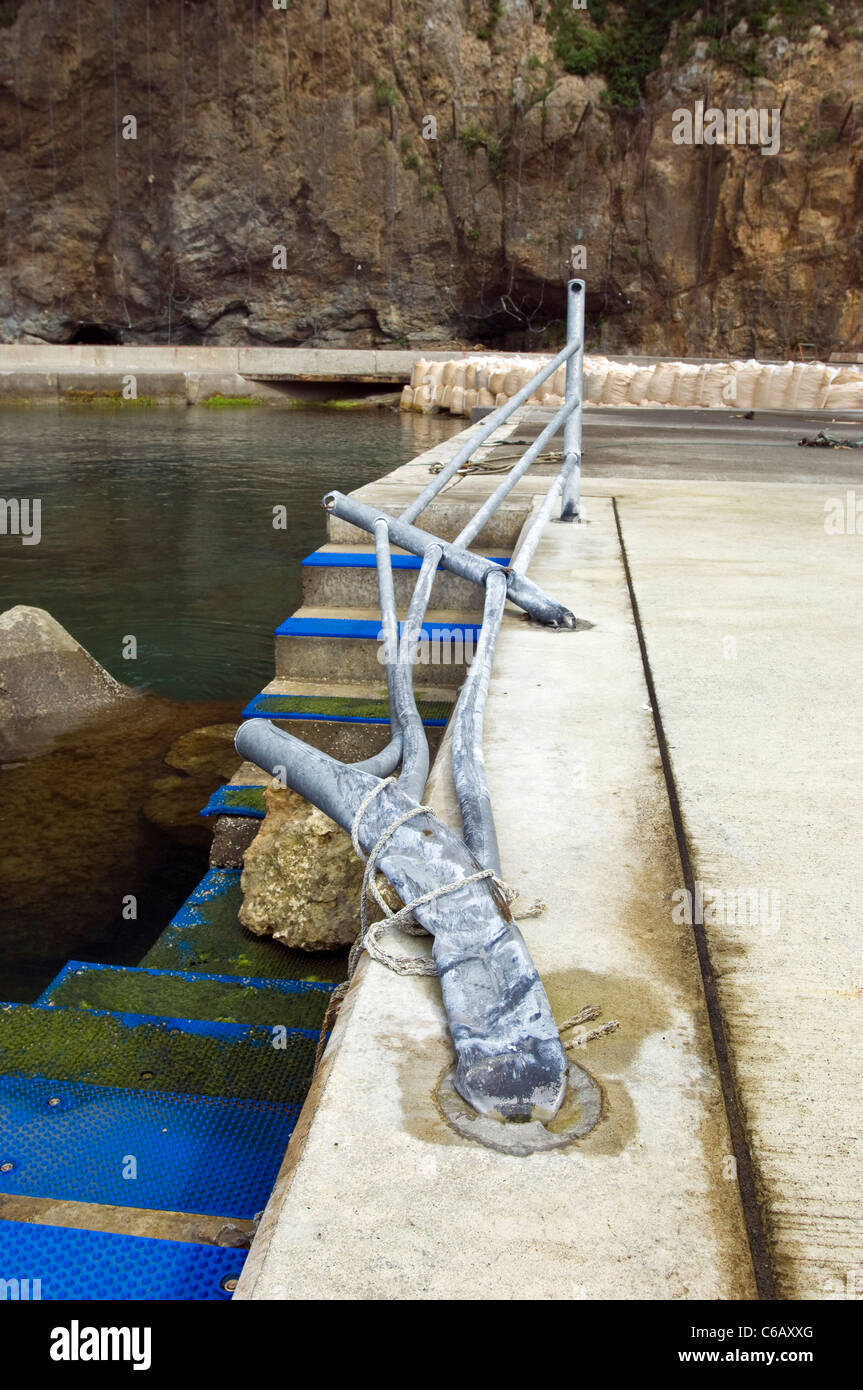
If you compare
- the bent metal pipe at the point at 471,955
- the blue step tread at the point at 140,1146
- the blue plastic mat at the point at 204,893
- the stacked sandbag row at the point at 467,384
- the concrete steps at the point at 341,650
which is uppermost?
the stacked sandbag row at the point at 467,384

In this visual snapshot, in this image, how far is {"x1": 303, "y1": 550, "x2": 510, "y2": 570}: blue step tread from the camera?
4.76 meters

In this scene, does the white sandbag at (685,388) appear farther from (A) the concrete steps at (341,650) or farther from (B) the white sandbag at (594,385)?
(A) the concrete steps at (341,650)

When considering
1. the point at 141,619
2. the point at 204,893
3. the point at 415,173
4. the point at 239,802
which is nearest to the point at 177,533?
the point at 141,619

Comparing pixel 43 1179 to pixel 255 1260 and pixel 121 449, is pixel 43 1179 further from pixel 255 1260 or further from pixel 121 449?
pixel 121 449

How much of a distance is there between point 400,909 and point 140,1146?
59cm

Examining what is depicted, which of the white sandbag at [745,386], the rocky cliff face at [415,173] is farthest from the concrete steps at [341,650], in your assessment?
Result: the rocky cliff face at [415,173]

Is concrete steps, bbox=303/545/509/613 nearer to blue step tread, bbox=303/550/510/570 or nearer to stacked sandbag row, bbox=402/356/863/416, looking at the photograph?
Answer: blue step tread, bbox=303/550/510/570

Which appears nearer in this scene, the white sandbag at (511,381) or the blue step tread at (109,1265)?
the blue step tread at (109,1265)

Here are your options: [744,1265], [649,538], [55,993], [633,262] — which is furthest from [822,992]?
[633,262]

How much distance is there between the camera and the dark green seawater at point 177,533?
7.75 metres

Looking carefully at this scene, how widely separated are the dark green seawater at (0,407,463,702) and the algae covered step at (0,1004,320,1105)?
4415 mm

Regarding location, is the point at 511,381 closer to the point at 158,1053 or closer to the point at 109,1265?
the point at 158,1053

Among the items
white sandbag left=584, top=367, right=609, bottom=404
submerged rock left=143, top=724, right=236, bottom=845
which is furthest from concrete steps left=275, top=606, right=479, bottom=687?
white sandbag left=584, top=367, right=609, bottom=404

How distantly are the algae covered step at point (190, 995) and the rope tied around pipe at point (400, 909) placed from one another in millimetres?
758
